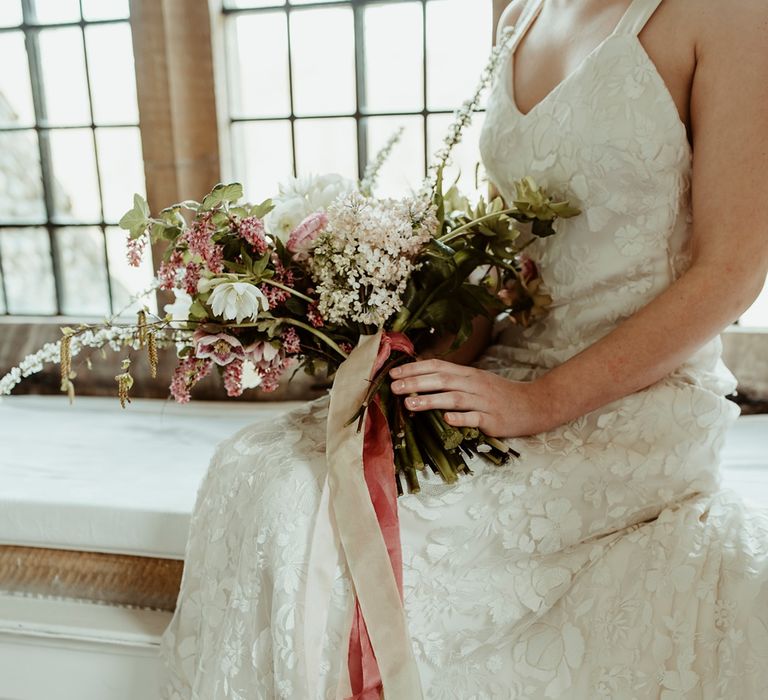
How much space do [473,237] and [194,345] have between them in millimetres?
469

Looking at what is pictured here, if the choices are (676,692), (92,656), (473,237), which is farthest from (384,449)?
(92,656)

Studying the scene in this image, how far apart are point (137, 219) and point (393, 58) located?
1345 mm

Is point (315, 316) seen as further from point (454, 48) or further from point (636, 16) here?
point (454, 48)

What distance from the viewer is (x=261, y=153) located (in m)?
2.44

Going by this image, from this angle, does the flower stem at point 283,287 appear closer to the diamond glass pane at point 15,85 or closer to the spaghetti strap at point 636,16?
the spaghetti strap at point 636,16

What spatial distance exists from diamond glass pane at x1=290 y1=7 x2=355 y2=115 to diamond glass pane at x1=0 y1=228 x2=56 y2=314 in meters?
0.99

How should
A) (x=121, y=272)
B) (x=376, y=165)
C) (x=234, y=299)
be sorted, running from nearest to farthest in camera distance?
(x=234, y=299) < (x=376, y=165) < (x=121, y=272)

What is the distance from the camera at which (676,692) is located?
1.00m

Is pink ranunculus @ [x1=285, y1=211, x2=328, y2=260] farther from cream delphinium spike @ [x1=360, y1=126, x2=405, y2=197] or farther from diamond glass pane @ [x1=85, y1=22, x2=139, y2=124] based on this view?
diamond glass pane @ [x1=85, y1=22, x2=139, y2=124]

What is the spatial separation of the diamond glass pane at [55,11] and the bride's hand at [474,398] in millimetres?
1880

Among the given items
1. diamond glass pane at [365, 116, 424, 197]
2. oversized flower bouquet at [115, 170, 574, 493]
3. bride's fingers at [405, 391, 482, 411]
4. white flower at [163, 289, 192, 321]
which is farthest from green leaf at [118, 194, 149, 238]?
diamond glass pane at [365, 116, 424, 197]

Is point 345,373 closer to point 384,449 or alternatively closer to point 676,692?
point 384,449

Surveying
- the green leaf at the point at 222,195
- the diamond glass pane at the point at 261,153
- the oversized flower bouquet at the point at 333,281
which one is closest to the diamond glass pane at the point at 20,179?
the diamond glass pane at the point at 261,153

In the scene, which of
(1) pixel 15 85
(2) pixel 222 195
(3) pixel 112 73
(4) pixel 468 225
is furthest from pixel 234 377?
(1) pixel 15 85
